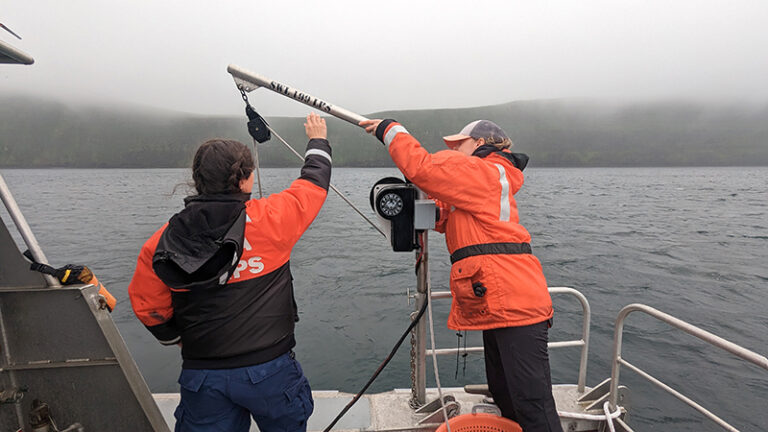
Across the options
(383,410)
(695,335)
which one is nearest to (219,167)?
(383,410)

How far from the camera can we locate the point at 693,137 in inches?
7618

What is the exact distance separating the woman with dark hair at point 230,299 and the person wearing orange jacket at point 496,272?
769 millimetres

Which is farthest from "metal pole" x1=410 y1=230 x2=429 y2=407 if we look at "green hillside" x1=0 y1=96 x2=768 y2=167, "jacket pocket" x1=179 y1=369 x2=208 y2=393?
"green hillside" x1=0 y1=96 x2=768 y2=167

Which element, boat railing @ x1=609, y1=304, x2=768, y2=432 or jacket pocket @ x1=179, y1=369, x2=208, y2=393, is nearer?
jacket pocket @ x1=179, y1=369, x2=208, y2=393

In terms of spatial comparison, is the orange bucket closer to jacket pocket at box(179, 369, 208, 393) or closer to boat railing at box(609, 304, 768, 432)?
boat railing at box(609, 304, 768, 432)

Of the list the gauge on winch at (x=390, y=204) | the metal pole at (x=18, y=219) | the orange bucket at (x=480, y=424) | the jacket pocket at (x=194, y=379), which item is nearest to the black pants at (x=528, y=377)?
the orange bucket at (x=480, y=424)

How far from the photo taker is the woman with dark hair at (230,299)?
1662 millimetres

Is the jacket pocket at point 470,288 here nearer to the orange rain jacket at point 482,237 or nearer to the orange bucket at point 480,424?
the orange rain jacket at point 482,237

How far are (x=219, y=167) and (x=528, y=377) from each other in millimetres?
2050

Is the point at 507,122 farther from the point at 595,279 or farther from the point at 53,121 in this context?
the point at 53,121

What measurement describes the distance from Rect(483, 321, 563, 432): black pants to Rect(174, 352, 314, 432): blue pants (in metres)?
1.20

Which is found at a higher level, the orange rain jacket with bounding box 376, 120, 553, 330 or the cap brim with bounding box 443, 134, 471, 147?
the cap brim with bounding box 443, 134, 471, 147

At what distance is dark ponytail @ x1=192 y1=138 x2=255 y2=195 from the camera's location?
1771 mm

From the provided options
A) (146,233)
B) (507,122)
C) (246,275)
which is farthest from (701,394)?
(507,122)
